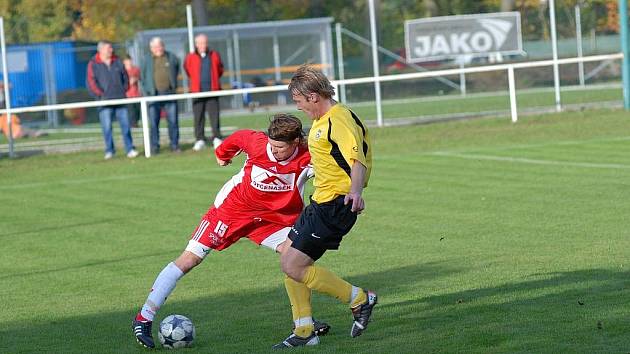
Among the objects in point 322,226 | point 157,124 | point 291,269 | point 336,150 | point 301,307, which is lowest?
point 301,307

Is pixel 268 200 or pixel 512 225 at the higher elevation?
pixel 268 200

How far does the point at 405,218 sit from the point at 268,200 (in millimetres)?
5061

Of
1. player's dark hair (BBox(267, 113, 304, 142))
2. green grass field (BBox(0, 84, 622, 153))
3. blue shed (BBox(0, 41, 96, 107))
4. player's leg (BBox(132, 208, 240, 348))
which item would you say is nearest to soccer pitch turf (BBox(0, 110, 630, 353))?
player's leg (BBox(132, 208, 240, 348))

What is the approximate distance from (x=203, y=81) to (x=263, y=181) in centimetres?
1489

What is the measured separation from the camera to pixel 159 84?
70.8 ft

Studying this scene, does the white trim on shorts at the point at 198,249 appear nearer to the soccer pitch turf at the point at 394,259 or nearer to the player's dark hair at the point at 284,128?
the soccer pitch turf at the point at 394,259

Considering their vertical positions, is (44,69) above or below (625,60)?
above

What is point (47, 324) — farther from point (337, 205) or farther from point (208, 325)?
point (337, 205)

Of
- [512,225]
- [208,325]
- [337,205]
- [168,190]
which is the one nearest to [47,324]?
[208,325]

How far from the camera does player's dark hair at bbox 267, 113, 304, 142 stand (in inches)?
275

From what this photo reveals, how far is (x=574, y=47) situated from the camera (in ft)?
101

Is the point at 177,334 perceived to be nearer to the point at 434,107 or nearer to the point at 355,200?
the point at 355,200

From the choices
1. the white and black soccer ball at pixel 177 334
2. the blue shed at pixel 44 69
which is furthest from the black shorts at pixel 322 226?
the blue shed at pixel 44 69

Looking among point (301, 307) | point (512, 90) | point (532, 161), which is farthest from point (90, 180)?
point (301, 307)
